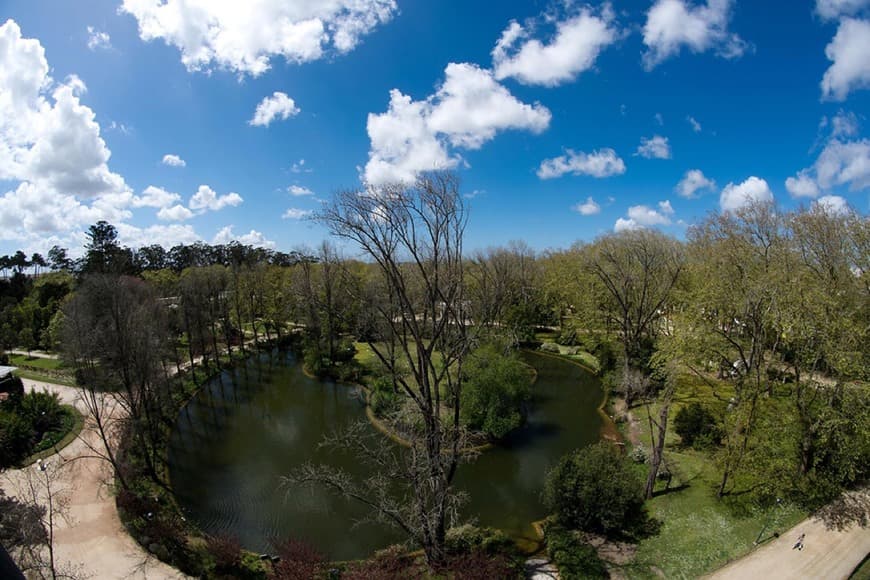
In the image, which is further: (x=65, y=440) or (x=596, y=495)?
(x=65, y=440)

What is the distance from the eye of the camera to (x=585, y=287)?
4031 centimetres

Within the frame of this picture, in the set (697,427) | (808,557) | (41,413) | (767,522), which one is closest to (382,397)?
(697,427)

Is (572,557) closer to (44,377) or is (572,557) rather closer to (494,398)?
(494,398)

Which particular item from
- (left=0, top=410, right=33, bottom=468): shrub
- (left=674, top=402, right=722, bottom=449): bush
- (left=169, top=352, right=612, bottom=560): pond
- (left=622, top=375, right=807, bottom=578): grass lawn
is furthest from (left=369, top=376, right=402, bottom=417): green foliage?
(left=0, top=410, right=33, bottom=468): shrub

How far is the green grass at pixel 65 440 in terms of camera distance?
20.9 m

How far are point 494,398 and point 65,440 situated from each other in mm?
21269

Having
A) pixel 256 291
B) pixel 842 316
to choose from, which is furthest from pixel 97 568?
pixel 256 291

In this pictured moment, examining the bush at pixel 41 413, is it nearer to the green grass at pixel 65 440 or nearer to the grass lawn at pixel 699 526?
the green grass at pixel 65 440

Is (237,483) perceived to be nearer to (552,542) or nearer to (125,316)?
(125,316)

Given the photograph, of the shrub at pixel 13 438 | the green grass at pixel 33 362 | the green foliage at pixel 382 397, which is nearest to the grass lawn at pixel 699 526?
the green foliage at pixel 382 397

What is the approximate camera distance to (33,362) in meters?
37.1

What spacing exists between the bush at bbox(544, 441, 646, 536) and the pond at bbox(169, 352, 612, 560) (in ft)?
6.37

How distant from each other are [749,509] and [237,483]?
66.6ft

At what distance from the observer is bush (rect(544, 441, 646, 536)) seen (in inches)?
607
